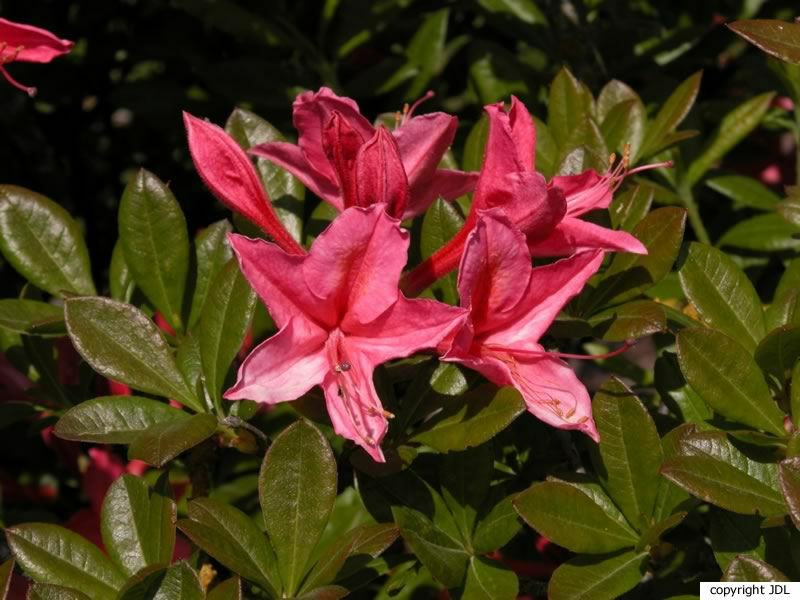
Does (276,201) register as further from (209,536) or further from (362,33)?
(362,33)

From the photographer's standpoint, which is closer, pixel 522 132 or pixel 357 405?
pixel 357 405

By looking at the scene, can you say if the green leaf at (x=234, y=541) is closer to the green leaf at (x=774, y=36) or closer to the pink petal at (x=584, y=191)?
the pink petal at (x=584, y=191)

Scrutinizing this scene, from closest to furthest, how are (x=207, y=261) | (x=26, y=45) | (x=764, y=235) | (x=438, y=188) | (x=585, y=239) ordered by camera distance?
(x=585, y=239)
(x=438, y=188)
(x=207, y=261)
(x=26, y=45)
(x=764, y=235)

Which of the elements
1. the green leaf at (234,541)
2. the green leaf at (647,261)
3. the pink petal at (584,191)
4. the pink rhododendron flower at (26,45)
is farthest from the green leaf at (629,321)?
the pink rhododendron flower at (26,45)

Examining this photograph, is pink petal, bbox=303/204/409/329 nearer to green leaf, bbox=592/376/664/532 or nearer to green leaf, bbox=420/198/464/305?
green leaf, bbox=420/198/464/305

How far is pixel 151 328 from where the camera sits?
4.53 feet

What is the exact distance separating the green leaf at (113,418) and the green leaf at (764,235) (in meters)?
1.06

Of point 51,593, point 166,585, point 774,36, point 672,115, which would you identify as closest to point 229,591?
point 166,585

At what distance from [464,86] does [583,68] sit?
399 millimetres

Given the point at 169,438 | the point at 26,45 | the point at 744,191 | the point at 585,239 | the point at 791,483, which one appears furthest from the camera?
the point at 744,191

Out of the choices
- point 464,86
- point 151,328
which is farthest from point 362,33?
point 151,328

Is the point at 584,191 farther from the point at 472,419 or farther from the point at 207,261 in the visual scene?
the point at 207,261

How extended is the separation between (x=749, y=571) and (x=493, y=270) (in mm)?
416

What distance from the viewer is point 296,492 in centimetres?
126
